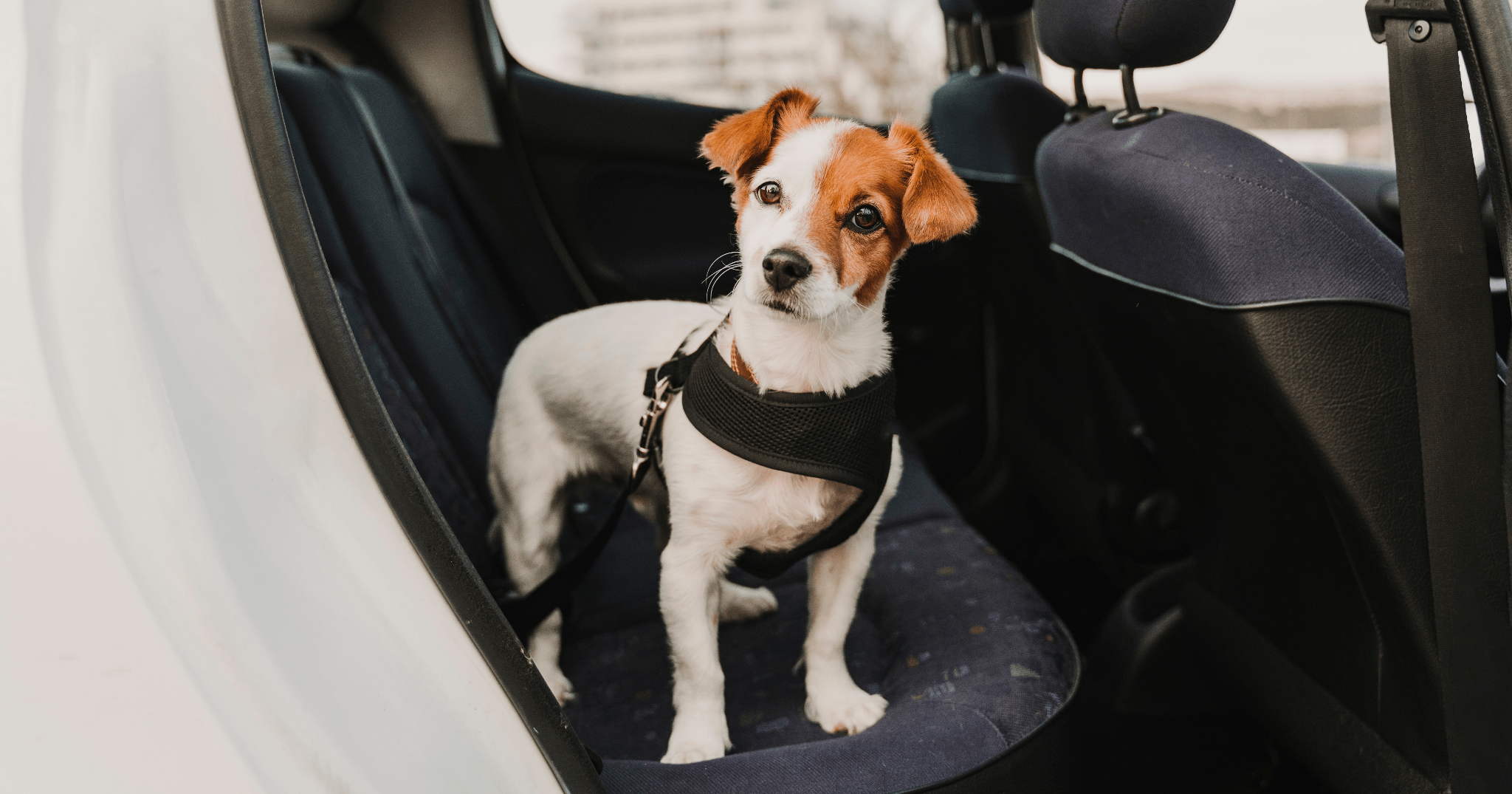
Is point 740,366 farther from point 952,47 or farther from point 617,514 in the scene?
point 952,47

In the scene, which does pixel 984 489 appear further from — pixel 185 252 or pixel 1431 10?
pixel 185 252

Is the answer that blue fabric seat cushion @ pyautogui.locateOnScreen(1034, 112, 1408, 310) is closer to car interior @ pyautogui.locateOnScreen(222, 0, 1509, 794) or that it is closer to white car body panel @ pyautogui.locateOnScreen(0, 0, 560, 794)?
car interior @ pyautogui.locateOnScreen(222, 0, 1509, 794)

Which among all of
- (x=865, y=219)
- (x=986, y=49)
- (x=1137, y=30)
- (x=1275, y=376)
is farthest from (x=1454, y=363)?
(x=986, y=49)

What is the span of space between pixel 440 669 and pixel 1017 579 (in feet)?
3.67

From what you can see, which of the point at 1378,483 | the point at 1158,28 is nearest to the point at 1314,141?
the point at 1158,28

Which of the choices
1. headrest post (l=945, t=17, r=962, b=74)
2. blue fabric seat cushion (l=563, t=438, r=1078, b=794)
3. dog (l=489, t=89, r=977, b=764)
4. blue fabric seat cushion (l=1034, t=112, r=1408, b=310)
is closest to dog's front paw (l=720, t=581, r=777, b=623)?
blue fabric seat cushion (l=563, t=438, r=1078, b=794)

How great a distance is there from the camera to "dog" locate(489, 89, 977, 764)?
139cm

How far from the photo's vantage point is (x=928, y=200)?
1.43 meters

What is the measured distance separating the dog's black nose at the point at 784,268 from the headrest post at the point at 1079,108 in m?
0.71

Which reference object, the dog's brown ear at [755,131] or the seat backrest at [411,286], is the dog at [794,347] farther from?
the seat backrest at [411,286]

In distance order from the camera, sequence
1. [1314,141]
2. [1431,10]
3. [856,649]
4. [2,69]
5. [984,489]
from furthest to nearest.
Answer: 1. [984,489]
2. [1314,141]
3. [856,649]
4. [1431,10]
5. [2,69]

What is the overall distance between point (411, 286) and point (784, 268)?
0.94 meters

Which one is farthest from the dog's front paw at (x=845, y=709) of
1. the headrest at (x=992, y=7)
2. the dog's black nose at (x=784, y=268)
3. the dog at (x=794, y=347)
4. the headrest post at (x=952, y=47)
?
the headrest post at (x=952, y=47)

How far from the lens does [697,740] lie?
1.39 metres
